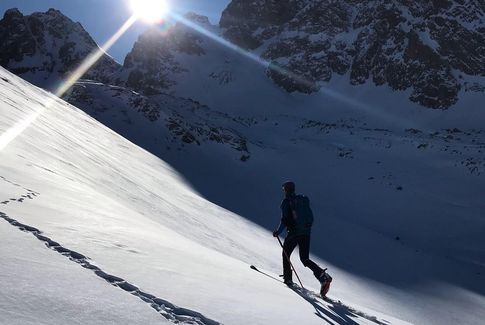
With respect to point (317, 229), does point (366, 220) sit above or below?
above

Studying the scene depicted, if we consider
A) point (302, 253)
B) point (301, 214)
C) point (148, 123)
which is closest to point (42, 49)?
point (148, 123)

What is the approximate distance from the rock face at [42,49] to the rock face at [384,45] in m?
37.9

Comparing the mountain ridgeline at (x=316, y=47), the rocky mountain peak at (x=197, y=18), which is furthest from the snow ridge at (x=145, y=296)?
the rocky mountain peak at (x=197, y=18)

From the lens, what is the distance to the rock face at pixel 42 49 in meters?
100

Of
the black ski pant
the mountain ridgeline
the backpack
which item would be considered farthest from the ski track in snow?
the mountain ridgeline

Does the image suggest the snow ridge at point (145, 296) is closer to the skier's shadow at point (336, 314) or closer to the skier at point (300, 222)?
the skier's shadow at point (336, 314)

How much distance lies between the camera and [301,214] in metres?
8.19

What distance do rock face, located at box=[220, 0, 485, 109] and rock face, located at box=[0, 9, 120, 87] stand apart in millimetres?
37949

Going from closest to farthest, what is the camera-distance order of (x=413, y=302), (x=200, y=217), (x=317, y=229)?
1. (x=413, y=302)
2. (x=200, y=217)
3. (x=317, y=229)

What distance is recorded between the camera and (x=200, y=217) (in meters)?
15.2

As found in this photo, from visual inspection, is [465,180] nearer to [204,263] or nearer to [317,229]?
[317,229]

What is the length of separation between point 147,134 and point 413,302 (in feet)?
85.0

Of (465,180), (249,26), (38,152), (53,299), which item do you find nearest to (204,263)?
(53,299)

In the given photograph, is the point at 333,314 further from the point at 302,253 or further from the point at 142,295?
the point at 142,295
